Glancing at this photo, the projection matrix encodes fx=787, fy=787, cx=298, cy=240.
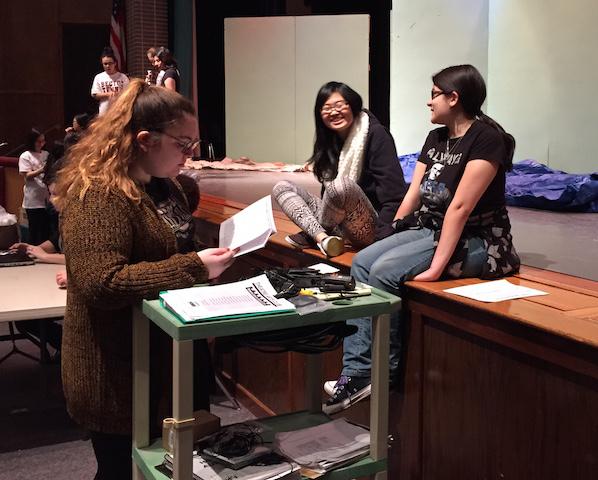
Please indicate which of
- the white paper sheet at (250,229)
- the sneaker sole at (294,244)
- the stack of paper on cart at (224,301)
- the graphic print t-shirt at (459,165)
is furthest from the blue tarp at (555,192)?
the stack of paper on cart at (224,301)

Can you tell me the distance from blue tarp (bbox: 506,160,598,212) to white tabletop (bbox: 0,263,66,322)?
9.97ft

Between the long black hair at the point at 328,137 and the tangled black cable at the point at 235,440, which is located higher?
the long black hair at the point at 328,137

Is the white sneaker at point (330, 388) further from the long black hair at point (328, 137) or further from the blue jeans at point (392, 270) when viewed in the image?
→ the long black hair at point (328, 137)

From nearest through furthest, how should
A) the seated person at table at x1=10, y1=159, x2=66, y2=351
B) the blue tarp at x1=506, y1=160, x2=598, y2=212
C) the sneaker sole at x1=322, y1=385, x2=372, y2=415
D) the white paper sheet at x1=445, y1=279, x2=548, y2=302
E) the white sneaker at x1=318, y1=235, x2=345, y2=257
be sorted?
the white paper sheet at x1=445, y1=279, x2=548, y2=302
the sneaker sole at x1=322, y1=385, x2=372, y2=415
the white sneaker at x1=318, y1=235, x2=345, y2=257
the seated person at table at x1=10, y1=159, x2=66, y2=351
the blue tarp at x1=506, y1=160, x2=598, y2=212

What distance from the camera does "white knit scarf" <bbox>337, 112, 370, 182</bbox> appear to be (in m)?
2.70

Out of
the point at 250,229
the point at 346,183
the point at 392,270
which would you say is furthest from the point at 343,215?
the point at 250,229

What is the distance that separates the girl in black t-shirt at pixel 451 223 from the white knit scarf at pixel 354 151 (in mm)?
425

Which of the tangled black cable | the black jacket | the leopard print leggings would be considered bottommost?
the tangled black cable

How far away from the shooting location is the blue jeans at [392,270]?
6.86ft

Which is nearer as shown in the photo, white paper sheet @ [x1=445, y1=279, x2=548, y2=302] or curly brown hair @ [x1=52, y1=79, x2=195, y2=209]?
curly brown hair @ [x1=52, y1=79, x2=195, y2=209]

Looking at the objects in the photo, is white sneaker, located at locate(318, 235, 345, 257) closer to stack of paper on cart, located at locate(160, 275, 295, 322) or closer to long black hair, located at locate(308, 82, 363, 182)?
long black hair, located at locate(308, 82, 363, 182)

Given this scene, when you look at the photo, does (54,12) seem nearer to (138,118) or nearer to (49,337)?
(49,337)

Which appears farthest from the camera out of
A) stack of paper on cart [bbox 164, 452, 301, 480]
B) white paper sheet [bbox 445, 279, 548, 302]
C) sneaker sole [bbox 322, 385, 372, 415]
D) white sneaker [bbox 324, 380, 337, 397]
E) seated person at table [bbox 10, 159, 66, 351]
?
seated person at table [bbox 10, 159, 66, 351]

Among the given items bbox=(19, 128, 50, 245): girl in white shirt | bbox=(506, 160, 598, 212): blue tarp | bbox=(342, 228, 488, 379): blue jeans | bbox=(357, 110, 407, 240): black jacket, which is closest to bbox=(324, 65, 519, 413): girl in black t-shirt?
bbox=(342, 228, 488, 379): blue jeans
